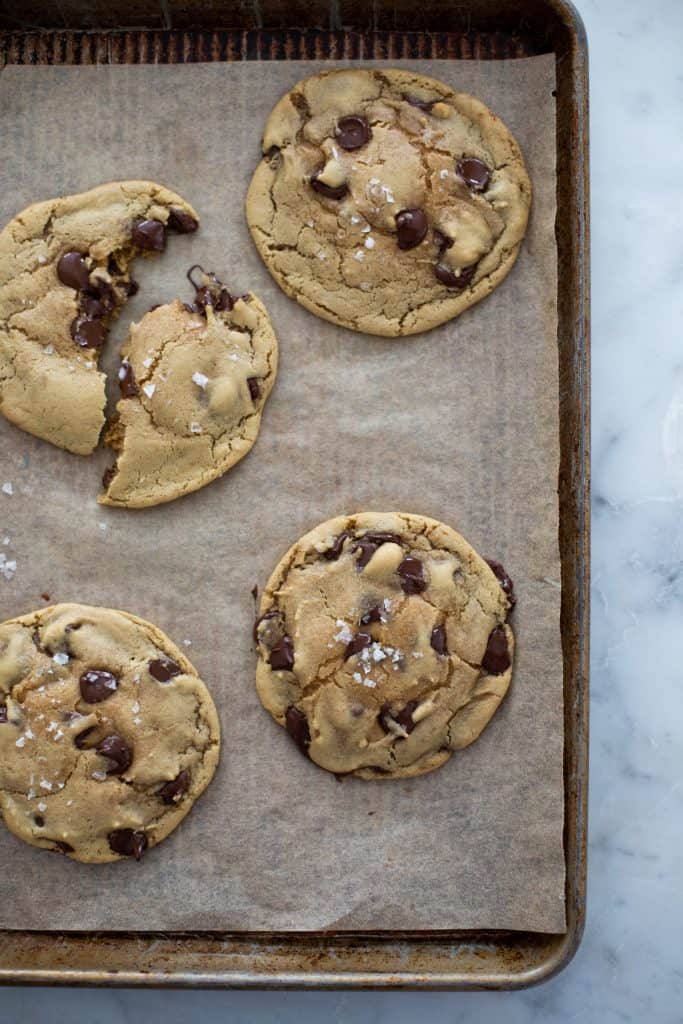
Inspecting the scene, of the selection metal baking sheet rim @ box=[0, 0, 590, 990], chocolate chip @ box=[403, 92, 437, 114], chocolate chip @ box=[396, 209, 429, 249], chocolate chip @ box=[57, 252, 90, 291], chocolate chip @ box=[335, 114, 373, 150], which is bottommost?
metal baking sheet rim @ box=[0, 0, 590, 990]

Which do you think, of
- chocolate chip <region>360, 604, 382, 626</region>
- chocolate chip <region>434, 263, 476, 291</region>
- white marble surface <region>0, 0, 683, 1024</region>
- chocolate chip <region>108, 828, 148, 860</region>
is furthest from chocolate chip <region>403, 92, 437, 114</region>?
chocolate chip <region>108, 828, 148, 860</region>

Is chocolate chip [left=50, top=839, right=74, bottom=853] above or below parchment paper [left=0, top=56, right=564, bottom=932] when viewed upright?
below

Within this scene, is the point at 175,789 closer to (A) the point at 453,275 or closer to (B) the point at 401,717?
(B) the point at 401,717

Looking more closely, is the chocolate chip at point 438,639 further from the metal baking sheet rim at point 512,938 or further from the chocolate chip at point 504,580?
the metal baking sheet rim at point 512,938

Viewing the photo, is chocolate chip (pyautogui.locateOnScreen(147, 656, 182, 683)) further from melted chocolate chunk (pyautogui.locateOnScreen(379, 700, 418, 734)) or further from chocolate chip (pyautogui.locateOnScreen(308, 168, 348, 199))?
chocolate chip (pyautogui.locateOnScreen(308, 168, 348, 199))

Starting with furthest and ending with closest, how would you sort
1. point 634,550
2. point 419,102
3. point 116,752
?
point 634,550, point 419,102, point 116,752

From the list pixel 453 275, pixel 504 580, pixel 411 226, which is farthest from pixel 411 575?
pixel 411 226
